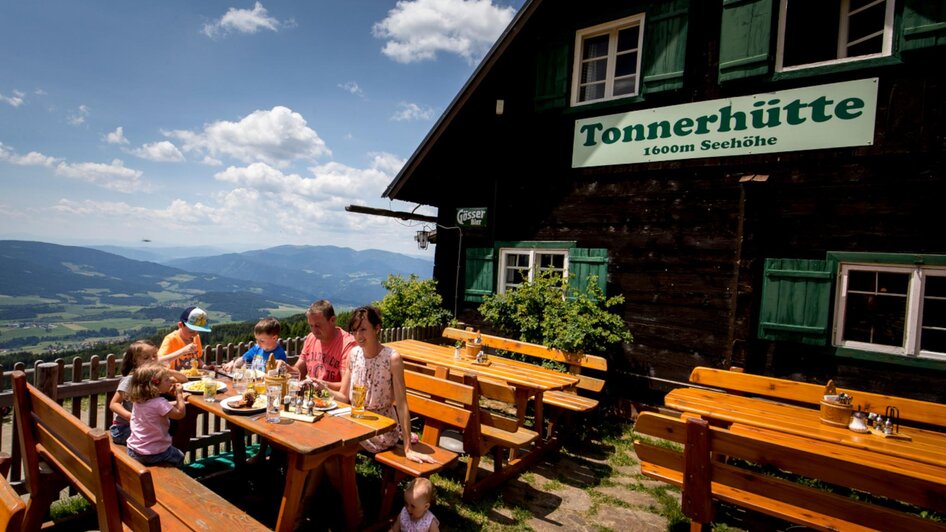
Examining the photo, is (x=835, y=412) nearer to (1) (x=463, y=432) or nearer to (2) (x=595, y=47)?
(1) (x=463, y=432)

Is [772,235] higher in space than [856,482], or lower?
higher

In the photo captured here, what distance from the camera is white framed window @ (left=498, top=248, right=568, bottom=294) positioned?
8.54 meters

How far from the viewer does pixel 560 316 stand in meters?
7.65

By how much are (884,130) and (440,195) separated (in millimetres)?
7481

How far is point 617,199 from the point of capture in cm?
782

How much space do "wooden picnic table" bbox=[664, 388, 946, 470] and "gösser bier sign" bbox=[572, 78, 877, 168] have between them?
11.8 feet

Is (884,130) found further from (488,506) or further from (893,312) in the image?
(488,506)

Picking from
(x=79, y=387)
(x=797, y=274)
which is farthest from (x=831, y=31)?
(x=79, y=387)

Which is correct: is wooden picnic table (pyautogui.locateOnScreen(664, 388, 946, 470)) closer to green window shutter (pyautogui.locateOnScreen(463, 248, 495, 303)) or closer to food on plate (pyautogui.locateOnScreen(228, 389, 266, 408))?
food on plate (pyautogui.locateOnScreen(228, 389, 266, 408))

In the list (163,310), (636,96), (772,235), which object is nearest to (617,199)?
(636,96)

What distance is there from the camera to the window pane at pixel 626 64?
8188 mm

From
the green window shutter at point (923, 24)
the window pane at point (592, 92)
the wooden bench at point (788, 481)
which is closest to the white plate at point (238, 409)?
the wooden bench at point (788, 481)

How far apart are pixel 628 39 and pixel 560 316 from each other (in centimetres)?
503

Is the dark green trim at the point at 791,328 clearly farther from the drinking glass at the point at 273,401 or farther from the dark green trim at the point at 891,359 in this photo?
the drinking glass at the point at 273,401
